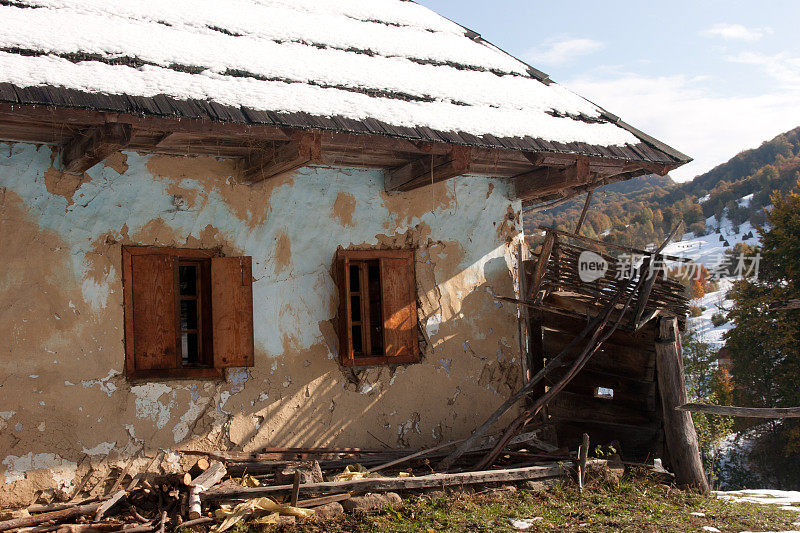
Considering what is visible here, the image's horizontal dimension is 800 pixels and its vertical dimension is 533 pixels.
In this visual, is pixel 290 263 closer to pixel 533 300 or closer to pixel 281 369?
pixel 281 369

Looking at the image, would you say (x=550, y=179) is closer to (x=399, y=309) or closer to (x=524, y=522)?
(x=399, y=309)

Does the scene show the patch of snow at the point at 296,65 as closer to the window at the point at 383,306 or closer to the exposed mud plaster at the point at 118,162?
the exposed mud plaster at the point at 118,162

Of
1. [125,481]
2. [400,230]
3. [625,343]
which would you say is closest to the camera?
[125,481]

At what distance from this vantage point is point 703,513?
618cm

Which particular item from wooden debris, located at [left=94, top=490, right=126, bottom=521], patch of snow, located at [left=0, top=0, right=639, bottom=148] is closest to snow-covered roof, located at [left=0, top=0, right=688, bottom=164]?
patch of snow, located at [left=0, top=0, right=639, bottom=148]

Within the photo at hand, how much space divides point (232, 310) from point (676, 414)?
431 centimetres

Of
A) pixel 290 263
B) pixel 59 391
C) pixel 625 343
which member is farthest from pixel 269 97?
pixel 625 343

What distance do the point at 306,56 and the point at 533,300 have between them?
11.1 feet

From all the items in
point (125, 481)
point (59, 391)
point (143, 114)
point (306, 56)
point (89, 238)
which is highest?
point (306, 56)

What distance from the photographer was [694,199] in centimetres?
7150

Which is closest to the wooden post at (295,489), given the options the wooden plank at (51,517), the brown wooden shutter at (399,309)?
the wooden plank at (51,517)

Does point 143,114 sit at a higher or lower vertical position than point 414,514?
higher

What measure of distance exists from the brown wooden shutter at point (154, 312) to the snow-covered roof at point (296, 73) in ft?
5.42

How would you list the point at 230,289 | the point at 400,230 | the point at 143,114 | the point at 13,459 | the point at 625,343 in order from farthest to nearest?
1. the point at 625,343
2. the point at 400,230
3. the point at 230,289
4. the point at 13,459
5. the point at 143,114
